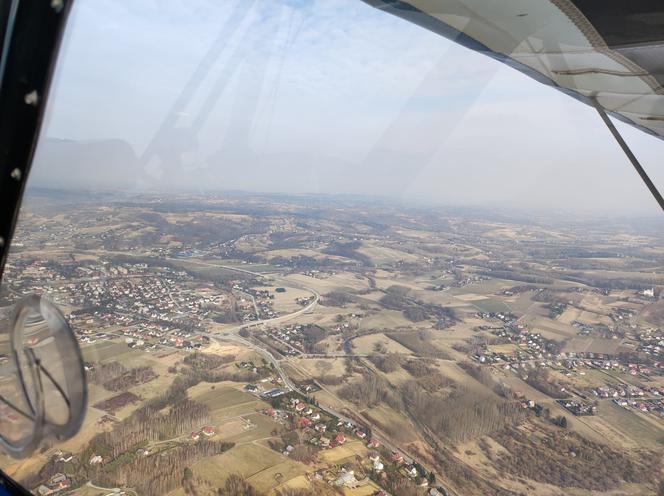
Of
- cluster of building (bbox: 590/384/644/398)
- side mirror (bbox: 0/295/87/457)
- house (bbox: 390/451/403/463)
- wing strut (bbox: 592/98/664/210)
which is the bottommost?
house (bbox: 390/451/403/463)

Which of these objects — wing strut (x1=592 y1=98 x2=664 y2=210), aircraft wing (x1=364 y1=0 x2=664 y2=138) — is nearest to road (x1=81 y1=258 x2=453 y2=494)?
wing strut (x1=592 y1=98 x2=664 y2=210)

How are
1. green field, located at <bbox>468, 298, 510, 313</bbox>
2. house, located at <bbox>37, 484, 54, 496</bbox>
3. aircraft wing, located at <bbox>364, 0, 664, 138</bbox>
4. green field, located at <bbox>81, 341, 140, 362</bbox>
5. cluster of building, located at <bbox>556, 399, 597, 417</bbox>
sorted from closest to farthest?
aircraft wing, located at <bbox>364, 0, 664, 138</bbox> → house, located at <bbox>37, 484, 54, 496</bbox> → green field, located at <bbox>81, 341, 140, 362</bbox> → cluster of building, located at <bbox>556, 399, 597, 417</bbox> → green field, located at <bbox>468, 298, 510, 313</bbox>

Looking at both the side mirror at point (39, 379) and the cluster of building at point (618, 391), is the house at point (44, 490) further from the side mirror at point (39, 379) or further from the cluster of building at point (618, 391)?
the cluster of building at point (618, 391)

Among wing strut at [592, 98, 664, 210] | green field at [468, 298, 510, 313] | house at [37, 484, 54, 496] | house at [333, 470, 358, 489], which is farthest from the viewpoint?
Answer: green field at [468, 298, 510, 313]

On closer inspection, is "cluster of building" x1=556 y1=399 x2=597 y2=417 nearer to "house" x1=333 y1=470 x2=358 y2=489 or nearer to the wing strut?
"house" x1=333 y1=470 x2=358 y2=489

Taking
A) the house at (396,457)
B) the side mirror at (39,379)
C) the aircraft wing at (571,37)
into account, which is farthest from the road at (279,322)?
the aircraft wing at (571,37)

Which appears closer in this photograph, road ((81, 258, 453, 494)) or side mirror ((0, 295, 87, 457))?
side mirror ((0, 295, 87, 457))
